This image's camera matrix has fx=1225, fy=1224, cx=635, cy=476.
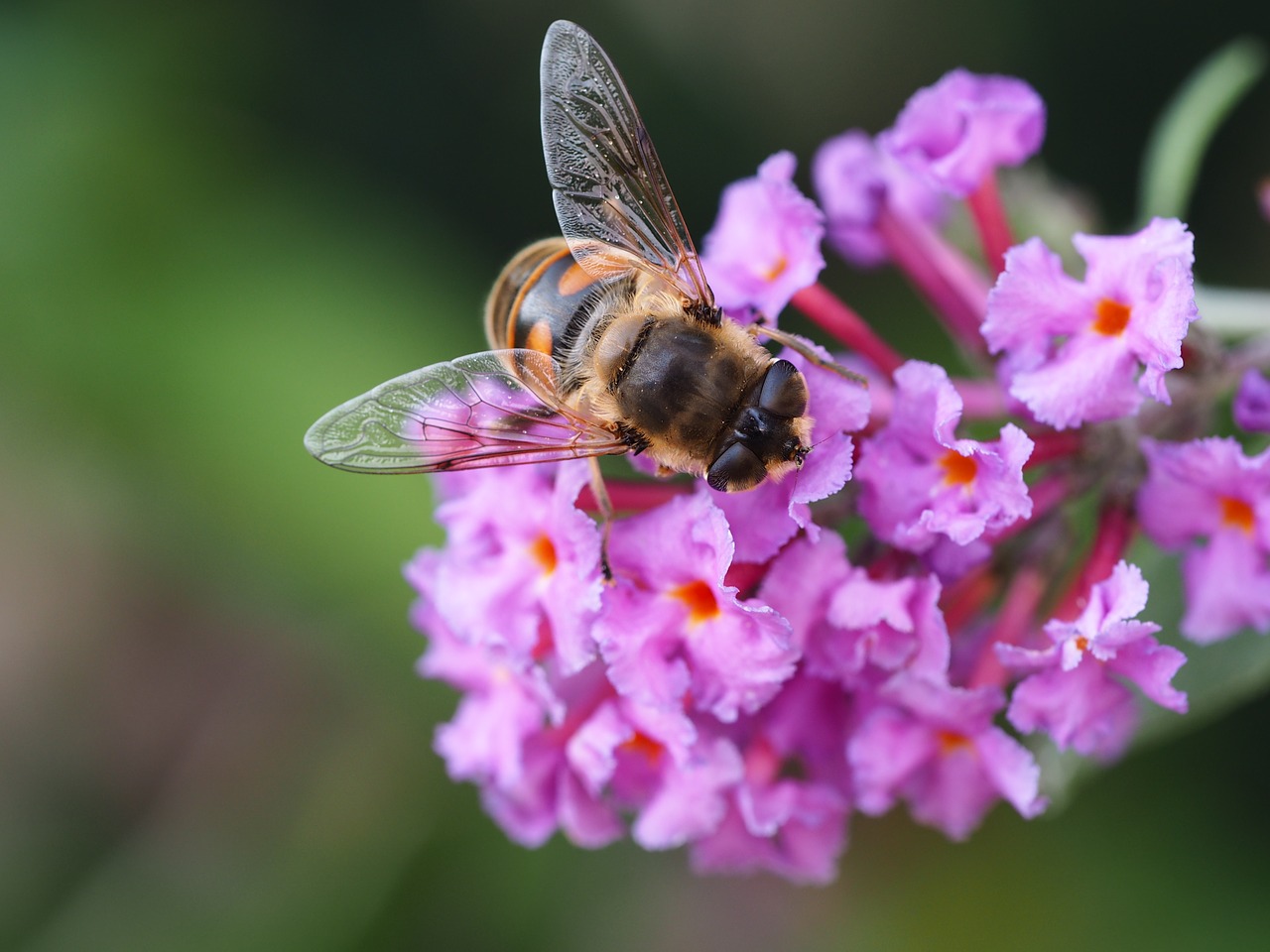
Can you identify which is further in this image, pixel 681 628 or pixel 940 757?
pixel 940 757

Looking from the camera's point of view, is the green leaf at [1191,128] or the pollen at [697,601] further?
the green leaf at [1191,128]

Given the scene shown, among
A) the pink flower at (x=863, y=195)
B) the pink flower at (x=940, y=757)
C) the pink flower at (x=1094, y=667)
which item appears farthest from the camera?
the pink flower at (x=863, y=195)

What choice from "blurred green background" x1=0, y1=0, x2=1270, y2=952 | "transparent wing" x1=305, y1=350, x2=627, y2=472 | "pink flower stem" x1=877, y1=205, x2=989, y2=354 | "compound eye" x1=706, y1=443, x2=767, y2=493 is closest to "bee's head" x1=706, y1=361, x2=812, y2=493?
"compound eye" x1=706, y1=443, x2=767, y2=493

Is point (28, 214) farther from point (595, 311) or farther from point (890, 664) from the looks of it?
point (890, 664)

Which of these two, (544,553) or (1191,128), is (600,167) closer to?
(544,553)

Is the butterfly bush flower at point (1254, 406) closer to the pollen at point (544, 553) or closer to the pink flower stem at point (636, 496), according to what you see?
the pink flower stem at point (636, 496)

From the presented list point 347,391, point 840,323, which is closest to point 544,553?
point 840,323

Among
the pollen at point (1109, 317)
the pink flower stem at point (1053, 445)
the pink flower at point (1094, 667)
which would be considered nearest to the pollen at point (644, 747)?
the pink flower at point (1094, 667)
